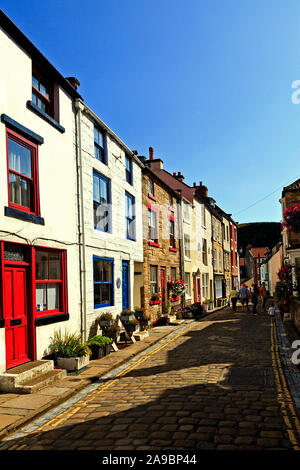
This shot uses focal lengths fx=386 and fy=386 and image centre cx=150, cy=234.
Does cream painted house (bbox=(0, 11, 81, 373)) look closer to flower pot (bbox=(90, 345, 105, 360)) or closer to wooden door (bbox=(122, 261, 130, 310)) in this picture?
flower pot (bbox=(90, 345, 105, 360))

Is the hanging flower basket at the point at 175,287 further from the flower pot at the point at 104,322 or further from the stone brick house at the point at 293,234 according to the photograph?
the flower pot at the point at 104,322

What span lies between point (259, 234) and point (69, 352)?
123m

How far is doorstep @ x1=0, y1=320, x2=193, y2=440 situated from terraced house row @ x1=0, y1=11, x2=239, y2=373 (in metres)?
0.93

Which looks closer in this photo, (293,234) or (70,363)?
(70,363)

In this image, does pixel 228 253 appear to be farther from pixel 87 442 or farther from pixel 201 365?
pixel 87 442

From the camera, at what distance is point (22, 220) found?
8656 millimetres

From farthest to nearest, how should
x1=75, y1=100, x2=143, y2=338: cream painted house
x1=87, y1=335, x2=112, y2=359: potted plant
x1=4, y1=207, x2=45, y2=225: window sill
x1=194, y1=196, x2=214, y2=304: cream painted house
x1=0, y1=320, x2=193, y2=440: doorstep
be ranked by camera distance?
x1=194, y1=196, x2=214, y2=304: cream painted house → x1=75, y1=100, x2=143, y2=338: cream painted house → x1=87, y1=335, x2=112, y2=359: potted plant → x1=4, y1=207, x2=45, y2=225: window sill → x1=0, y1=320, x2=193, y2=440: doorstep

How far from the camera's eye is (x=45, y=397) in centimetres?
728

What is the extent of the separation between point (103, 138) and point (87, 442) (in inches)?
426

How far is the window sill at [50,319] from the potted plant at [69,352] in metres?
0.36

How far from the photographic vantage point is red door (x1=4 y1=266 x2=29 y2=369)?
321 inches

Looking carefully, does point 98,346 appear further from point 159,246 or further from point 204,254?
point 204,254

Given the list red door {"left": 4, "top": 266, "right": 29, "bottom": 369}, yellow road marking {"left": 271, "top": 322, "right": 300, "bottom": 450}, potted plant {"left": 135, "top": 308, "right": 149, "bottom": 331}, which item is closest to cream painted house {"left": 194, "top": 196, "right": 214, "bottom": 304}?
potted plant {"left": 135, "top": 308, "right": 149, "bottom": 331}

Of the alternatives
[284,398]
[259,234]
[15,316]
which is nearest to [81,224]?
[15,316]
